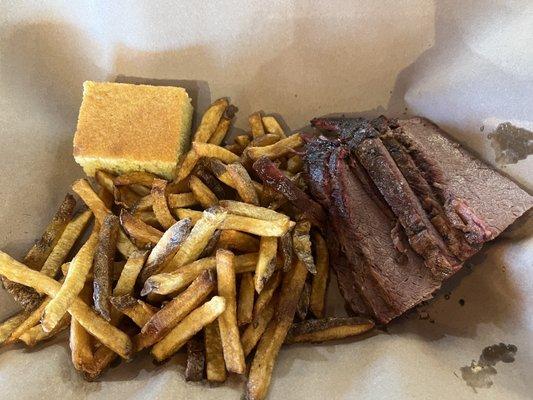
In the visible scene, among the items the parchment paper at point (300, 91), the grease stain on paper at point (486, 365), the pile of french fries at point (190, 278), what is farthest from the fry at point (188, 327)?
the grease stain on paper at point (486, 365)

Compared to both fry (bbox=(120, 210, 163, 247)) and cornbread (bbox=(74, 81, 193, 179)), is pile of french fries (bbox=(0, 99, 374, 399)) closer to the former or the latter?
fry (bbox=(120, 210, 163, 247))

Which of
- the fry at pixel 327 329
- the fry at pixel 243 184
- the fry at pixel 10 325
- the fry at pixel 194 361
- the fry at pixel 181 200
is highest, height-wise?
the fry at pixel 243 184

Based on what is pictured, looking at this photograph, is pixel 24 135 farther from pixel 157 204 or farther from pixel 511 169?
pixel 511 169

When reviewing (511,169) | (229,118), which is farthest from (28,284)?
(511,169)

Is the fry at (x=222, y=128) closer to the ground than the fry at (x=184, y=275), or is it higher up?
higher up

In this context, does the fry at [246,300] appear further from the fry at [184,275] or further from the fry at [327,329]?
the fry at [327,329]

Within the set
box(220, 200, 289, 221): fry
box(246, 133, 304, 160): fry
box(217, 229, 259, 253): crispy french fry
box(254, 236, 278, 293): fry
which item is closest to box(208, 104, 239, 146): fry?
box(246, 133, 304, 160): fry
